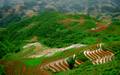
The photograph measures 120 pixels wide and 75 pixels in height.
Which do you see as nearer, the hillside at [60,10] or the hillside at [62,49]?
the hillside at [62,49]

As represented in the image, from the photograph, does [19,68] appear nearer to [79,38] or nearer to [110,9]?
[79,38]

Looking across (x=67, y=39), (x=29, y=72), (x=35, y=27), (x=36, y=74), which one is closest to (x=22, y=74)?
(x=29, y=72)

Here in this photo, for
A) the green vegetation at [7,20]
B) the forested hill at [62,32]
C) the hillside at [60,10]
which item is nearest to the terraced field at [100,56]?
the forested hill at [62,32]

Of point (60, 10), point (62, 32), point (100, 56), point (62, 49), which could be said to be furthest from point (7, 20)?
point (100, 56)

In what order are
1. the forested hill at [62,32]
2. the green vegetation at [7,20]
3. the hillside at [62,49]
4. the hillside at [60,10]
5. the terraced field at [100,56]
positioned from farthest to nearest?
the hillside at [60,10] < the green vegetation at [7,20] < the forested hill at [62,32] < the terraced field at [100,56] < the hillside at [62,49]

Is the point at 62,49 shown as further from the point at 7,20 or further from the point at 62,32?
the point at 7,20

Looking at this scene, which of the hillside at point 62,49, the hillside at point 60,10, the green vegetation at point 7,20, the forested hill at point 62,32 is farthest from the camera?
the hillside at point 60,10

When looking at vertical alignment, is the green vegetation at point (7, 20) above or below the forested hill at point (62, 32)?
above

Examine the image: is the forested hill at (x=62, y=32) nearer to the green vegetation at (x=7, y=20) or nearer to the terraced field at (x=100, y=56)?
the terraced field at (x=100, y=56)
